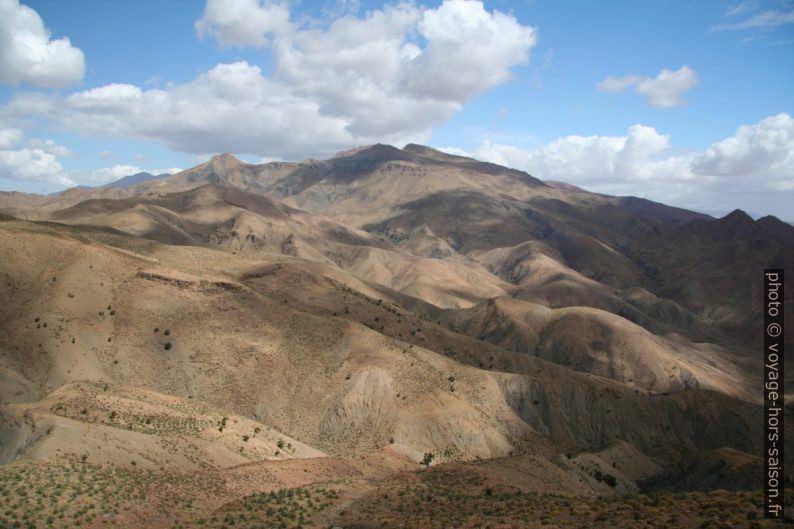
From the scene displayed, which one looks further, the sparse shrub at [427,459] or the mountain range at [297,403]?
the sparse shrub at [427,459]

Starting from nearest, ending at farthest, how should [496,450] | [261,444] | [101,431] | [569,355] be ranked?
[101,431]
[261,444]
[496,450]
[569,355]

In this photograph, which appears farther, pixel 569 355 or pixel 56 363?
pixel 569 355

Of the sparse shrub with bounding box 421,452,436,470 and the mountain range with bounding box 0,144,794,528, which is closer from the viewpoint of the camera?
the mountain range with bounding box 0,144,794,528

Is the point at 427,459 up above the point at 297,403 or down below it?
below

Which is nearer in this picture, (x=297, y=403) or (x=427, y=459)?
(x=427, y=459)

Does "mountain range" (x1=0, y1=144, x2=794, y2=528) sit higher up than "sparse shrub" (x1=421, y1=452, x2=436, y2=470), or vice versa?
"mountain range" (x1=0, y1=144, x2=794, y2=528)

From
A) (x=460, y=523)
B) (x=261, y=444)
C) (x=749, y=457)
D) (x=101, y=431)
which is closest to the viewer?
(x=460, y=523)

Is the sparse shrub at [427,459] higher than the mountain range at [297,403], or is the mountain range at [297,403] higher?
the mountain range at [297,403]

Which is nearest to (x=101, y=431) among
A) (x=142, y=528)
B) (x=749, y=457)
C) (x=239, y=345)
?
(x=142, y=528)

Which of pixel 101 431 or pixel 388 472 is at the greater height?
pixel 101 431

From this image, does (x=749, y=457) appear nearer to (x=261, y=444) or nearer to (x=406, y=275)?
(x=261, y=444)

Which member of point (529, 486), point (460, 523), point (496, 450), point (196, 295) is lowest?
point (496, 450)
